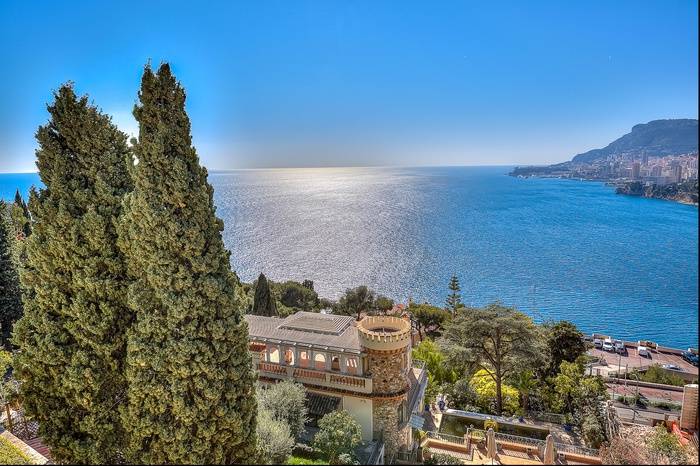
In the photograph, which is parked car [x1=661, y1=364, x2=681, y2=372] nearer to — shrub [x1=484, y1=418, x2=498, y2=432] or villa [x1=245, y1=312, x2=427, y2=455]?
shrub [x1=484, y1=418, x2=498, y2=432]

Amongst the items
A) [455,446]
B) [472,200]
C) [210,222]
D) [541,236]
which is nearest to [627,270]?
[541,236]

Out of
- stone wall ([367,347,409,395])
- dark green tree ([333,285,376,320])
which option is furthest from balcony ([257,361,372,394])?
dark green tree ([333,285,376,320])

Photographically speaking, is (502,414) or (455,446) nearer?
(455,446)

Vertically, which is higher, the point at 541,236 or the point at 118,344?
the point at 118,344

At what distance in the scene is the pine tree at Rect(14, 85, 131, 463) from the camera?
8930 millimetres

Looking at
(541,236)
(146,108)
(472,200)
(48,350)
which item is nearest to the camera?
(146,108)

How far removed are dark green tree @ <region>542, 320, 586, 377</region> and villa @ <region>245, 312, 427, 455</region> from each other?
34.0 feet

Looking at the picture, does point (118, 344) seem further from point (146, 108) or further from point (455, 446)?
point (455, 446)

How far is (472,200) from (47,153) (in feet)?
516

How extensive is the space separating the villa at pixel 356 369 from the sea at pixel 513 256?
19.1 meters

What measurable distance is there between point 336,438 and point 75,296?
868 centimetres

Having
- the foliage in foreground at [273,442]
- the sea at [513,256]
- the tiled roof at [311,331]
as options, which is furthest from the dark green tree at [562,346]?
the foliage in foreground at [273,442]

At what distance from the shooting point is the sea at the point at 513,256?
49.8 metres

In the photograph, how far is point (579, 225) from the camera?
313ft
